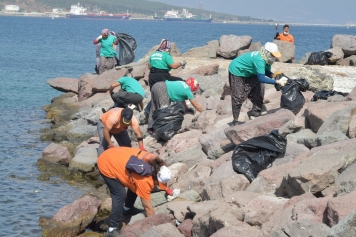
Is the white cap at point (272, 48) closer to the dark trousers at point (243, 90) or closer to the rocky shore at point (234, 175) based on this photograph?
the dark trousers at point (243, 90)

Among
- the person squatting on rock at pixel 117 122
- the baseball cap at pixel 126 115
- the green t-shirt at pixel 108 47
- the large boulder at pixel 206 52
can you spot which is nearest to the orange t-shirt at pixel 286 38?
the large boulder at pixel 206 52

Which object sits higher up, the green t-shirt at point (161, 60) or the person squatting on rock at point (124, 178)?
the green t-shirt at point (161, 60)

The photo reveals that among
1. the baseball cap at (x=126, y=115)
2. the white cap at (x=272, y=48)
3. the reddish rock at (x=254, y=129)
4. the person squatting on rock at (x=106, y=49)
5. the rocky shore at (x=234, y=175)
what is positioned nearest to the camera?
the rocky shore at (x=234, y=175)

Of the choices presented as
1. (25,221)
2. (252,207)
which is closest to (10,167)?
(25,221)

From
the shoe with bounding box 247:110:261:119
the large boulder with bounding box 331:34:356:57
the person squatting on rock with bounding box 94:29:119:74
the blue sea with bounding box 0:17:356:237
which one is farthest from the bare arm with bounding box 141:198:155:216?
the large boulder with bounding box 331:34:356:57

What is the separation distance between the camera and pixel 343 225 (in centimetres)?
597

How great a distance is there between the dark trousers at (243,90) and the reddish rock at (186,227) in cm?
359

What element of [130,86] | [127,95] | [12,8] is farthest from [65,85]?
[12,8]

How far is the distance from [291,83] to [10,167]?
5.83 m

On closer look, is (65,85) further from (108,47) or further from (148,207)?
(148,207)

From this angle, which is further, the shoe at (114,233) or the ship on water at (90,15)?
the ship on water at (90,15)

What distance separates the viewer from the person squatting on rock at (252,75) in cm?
1072

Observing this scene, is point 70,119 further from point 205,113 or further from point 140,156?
point 140,156

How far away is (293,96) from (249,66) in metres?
1.26
